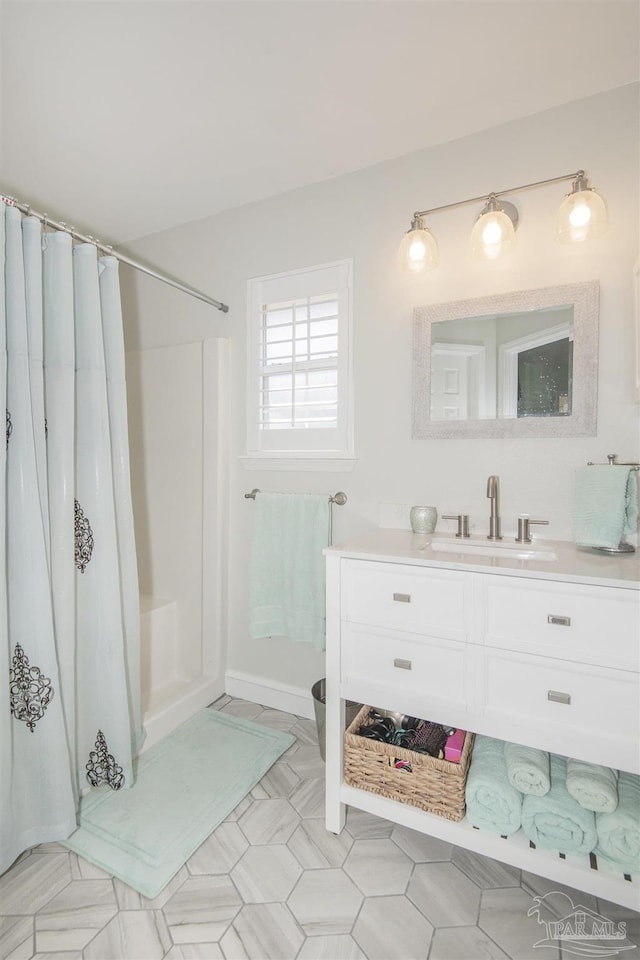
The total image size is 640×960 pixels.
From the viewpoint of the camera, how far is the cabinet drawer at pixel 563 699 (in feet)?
3.61

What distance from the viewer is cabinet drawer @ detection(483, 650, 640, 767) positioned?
1.10 meters

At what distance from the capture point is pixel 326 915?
1.22 meters

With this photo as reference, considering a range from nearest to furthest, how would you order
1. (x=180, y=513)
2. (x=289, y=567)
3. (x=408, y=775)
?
1. (x=408, y=775)
2. (x=289, y=567)
3. (x=180, y=513)

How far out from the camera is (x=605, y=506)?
142 centimetres

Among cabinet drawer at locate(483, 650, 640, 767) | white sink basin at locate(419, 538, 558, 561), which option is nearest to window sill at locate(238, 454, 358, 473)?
white sink basin at locate(419, 538, 558, 561)

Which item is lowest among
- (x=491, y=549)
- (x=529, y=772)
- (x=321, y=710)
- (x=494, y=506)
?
(x=321, y=710)

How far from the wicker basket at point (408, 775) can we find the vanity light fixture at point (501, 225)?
1.66 meters

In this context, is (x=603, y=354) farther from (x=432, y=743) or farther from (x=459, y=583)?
(x=432, y=743)

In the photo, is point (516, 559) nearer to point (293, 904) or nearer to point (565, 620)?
point (565, 620)

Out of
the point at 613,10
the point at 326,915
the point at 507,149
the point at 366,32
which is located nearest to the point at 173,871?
the point at 326,915

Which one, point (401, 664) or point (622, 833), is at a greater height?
point (401, 664)

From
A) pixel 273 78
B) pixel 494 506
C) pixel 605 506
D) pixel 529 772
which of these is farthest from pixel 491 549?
pixel 273 78

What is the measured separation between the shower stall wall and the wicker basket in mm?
981

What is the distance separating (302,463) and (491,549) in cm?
92
